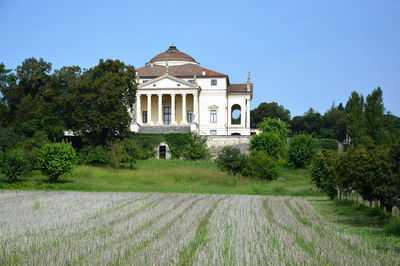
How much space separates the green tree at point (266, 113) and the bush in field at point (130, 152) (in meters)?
57.2

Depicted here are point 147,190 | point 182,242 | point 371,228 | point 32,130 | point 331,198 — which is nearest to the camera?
point 182,242

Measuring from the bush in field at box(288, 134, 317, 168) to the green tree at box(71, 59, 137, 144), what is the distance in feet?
64.7

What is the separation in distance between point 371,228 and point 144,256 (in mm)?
9542

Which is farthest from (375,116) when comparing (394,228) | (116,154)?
(394,228)

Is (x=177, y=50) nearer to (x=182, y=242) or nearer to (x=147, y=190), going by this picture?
(x=147, y=190)

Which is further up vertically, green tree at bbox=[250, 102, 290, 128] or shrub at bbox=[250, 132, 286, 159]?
green tree at bbox=[250, 102, 290, 128]

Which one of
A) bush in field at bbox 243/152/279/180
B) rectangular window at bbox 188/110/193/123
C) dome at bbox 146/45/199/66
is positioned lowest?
bush in field at bbox 243/152/279/180

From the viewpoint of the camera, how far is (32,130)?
55562 mm

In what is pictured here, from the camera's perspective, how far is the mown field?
11641 millimetres

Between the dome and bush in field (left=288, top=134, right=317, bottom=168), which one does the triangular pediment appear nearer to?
the dome

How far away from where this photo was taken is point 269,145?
61156 millimetres

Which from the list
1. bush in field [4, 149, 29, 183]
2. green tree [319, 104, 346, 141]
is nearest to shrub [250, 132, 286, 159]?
bush in field [4, 149, 29, 183]

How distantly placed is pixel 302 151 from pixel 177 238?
44.5 meters

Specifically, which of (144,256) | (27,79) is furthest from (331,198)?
(27,79)
